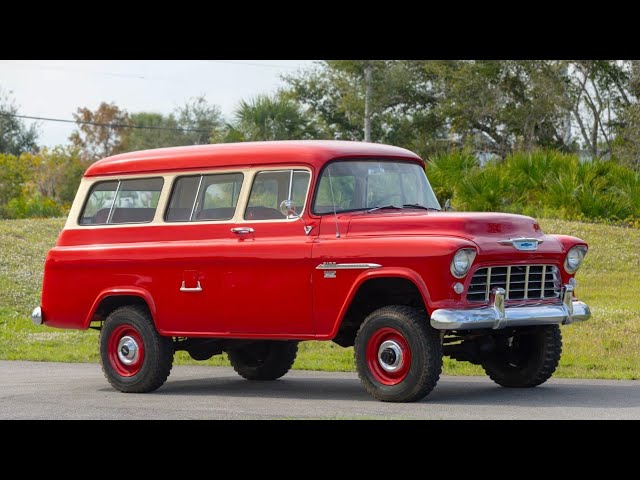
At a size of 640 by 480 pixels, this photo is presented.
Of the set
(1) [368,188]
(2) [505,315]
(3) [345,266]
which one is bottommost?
(2) [505,315]

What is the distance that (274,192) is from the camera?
38.7 feet

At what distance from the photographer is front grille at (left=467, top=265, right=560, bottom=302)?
1062cm

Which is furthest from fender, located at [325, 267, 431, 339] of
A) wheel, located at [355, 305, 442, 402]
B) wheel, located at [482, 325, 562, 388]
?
wheel, located at [482, 325, 562, 388]

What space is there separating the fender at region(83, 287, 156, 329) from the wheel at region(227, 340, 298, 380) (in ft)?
4.62

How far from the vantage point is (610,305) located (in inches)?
780

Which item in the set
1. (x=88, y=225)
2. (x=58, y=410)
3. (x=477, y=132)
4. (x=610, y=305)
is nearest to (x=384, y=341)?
(x=58, y=410)

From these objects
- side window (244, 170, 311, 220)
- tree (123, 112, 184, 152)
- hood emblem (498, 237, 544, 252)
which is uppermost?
tree (123, 112, 184, 152)

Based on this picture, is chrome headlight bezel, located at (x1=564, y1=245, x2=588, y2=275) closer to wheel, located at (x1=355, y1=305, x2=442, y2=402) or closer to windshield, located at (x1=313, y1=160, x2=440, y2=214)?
windshield, located at (x1=313, y1=160, x2=440, y2=214)

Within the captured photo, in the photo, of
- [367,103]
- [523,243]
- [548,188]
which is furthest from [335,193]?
[367,103]

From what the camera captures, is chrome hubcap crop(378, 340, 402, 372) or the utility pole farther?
the utility pole

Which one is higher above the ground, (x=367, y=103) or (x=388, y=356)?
(x=367, y=103)

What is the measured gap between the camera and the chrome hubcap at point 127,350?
1259 cm

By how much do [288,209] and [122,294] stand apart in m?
2.37

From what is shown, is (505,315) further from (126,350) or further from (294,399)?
(126,350)
